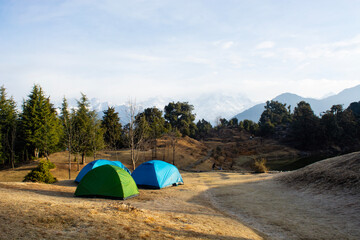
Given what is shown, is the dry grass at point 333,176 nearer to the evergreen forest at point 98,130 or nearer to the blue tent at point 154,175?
the blue tent at point 154,175

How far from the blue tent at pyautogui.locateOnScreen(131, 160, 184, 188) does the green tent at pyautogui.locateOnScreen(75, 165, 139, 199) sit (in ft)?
12.7

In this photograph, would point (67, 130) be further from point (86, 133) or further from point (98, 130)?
point (98, 130)

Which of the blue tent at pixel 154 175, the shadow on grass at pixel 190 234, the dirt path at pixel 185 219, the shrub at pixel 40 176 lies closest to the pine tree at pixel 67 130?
the shrub at pixel 40 176

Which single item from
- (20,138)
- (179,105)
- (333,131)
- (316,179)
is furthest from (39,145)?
(333,131)

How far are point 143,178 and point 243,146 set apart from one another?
4888cm

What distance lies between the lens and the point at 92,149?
108 feet

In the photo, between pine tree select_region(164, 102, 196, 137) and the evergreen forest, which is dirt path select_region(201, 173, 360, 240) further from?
pine tree select_region(164, 102, 196, 137)

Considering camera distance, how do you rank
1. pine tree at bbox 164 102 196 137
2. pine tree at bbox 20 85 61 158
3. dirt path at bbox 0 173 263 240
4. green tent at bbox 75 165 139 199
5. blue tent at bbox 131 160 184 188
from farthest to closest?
pine tree at bbox 164 102 196 137 < pine tree at bbox 20 85 61 158 < blue tent at bbox 131 160 184 188 < green tent at bbox 75 165 139 199 < dirt path at bbox 0 173 263 240

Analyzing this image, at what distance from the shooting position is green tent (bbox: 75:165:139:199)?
1267cm

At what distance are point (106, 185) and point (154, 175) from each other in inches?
200

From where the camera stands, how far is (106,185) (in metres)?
12.9

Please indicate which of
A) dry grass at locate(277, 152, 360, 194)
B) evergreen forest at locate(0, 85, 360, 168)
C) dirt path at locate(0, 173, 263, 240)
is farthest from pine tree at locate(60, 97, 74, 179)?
dry grass at locate(277, 152, 360, 194)

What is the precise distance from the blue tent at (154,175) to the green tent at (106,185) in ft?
12.7

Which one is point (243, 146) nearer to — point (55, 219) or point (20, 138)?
point (20, 138)
